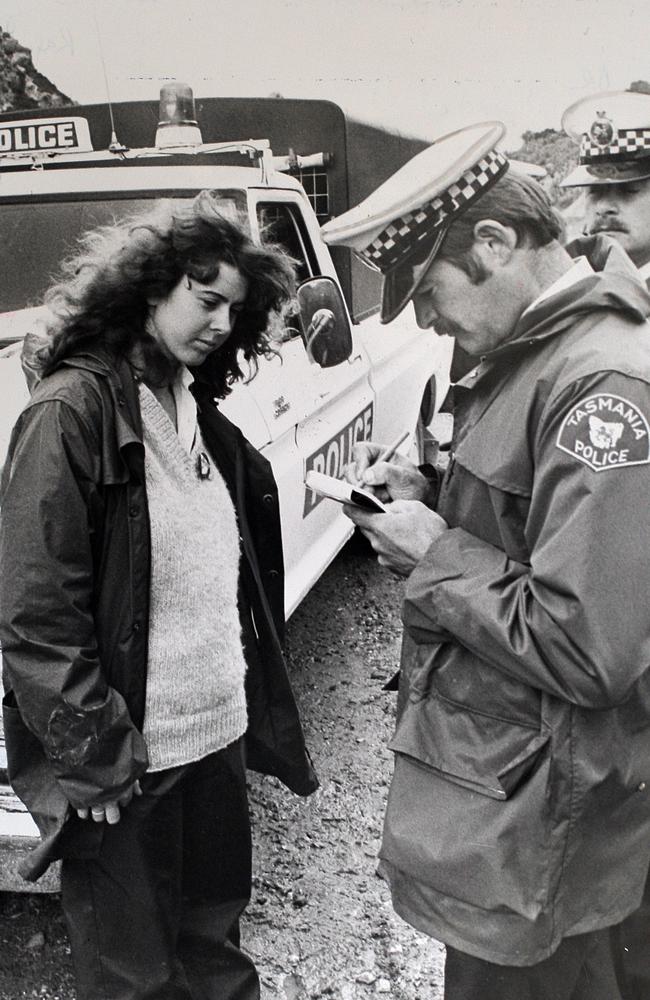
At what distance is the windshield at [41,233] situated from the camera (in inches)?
85.0

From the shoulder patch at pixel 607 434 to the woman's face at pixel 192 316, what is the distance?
0.88m

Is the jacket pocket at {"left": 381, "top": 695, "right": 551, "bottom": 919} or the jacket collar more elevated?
the jacket collar

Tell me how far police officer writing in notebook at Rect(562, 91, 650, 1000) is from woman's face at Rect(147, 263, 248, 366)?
743mm

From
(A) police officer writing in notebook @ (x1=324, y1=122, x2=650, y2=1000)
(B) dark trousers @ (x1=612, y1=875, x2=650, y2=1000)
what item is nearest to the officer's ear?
(A) police officer writing in notebook @ (x1=324, y1=122, x2=650, y2=1000)

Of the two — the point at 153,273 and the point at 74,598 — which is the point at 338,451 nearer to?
the point at 153,273

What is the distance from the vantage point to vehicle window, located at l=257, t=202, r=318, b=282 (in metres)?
2.12

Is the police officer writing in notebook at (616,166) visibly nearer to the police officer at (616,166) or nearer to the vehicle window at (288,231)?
the police officer at (616,166)

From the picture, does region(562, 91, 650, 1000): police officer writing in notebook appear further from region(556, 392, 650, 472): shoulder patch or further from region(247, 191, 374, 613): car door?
region(556, 392, 650, 472): shoulder patch

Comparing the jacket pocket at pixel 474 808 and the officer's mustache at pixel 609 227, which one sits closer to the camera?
the jacket pocket at pixel 474 808

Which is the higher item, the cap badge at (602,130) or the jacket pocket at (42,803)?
the cap badge at (602,130)

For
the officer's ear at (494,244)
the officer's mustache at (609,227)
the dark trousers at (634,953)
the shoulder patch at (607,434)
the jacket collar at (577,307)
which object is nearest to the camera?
the shoulder patch at (607,434)

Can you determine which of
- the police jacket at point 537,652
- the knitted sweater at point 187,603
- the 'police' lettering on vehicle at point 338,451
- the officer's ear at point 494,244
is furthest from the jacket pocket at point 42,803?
the officer's ear at point 494,244

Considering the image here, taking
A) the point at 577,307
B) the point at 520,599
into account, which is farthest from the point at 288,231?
the point at 520,599

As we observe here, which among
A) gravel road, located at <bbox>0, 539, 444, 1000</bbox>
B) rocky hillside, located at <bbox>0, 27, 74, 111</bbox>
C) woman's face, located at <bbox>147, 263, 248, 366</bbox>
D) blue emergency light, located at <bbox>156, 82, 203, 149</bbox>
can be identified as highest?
rocky hillside, located at <bbox>0, 27, 74, 111</bbox>
